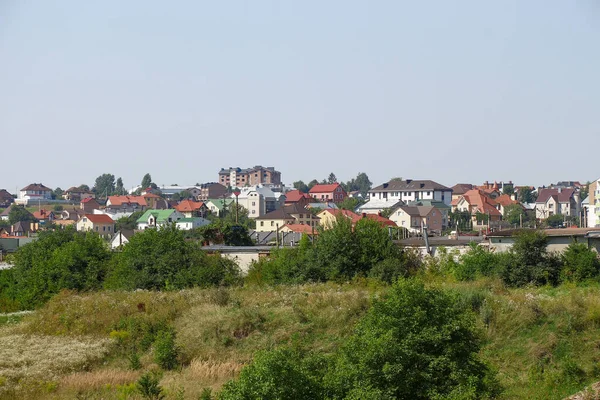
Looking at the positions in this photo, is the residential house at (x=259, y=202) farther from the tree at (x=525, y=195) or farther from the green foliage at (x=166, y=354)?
the green foliage at (x=166, y=354)

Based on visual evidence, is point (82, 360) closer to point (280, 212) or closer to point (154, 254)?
point (154, 254)

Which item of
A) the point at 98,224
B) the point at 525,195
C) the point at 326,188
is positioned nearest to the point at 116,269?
the point at 98,224

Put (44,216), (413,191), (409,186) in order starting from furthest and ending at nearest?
(44,216)
(409,186)
(413,191)

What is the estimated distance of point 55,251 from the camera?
39.8 metres

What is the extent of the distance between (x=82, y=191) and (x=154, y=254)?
170663 mm

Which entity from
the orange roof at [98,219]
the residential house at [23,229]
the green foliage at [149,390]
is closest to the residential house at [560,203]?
the orange roof at [98,219]

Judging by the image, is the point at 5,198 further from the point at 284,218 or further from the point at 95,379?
the point at 95,379

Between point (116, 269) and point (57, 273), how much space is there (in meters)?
3.31

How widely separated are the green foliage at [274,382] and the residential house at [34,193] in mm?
169359

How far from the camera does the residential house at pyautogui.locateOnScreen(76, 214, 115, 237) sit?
114000 millimetres

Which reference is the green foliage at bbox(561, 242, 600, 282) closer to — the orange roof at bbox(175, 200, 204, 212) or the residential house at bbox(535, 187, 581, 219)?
the residential house at bbox(535, 187, 581, 219)

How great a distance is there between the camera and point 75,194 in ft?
627

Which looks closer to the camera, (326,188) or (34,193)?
(326,188)

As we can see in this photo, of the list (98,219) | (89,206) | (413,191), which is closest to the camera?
(98,219)
